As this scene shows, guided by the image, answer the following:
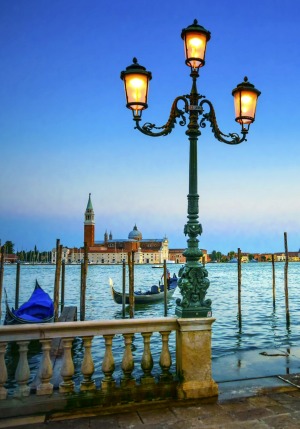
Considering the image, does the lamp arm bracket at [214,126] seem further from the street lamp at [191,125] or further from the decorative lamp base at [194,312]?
the decorative lamp base at [194,312]

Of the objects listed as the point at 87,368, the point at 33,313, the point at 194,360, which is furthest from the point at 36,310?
the point at 194,360

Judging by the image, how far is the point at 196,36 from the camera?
4.38 m

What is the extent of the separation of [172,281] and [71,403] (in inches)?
1092

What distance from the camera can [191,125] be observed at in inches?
183

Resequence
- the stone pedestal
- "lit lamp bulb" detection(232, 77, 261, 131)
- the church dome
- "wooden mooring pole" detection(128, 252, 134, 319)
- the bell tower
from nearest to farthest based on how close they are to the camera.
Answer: the stone pedestal, "lit lamp bulb" detection(232, 77, 261, 131), "wooden mooring pole" detection(128, 252, 134, 319), the bell tower, the church dome

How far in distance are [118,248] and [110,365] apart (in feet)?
510

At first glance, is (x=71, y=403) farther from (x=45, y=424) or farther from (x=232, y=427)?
(x=232, y=427)

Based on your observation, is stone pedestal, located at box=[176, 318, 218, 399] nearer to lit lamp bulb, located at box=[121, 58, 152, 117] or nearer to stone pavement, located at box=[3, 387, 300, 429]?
stone pavement, located at box=[3, 387, 300, 429]

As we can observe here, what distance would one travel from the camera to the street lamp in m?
4.28

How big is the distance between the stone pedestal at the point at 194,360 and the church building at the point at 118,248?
137721 mm

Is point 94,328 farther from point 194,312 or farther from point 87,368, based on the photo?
point 194,312

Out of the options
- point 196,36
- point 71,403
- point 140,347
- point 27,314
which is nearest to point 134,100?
point 196,36

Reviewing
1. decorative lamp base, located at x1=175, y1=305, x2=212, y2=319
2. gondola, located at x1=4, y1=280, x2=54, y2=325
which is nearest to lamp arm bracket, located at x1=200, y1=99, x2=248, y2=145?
decorative lamp base, located at x1=175, y1=305, x2=212, y2=319

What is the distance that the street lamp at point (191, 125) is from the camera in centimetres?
428
